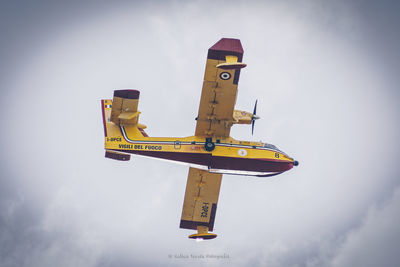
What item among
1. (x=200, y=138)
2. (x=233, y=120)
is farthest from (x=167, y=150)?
(x=233, y=120)

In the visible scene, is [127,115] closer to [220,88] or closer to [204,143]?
[204,143]

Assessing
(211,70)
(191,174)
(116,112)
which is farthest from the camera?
(191,174)

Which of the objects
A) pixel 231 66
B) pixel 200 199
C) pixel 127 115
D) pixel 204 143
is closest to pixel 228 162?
pixel 204 143

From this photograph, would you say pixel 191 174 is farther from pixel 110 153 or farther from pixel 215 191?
pixel 110 153

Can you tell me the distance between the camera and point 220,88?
2839 cm

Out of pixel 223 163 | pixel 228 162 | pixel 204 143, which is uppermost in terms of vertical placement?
pixel 204 143

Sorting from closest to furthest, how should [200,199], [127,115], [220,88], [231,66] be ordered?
1. [231,66]
2. [220,88]
3. [127,115]
4. [200,199]

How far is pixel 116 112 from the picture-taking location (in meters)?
29.7

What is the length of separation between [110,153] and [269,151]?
943cm

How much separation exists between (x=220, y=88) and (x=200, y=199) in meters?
9.48

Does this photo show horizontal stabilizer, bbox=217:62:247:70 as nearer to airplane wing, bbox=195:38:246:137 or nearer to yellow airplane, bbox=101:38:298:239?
airplane wing, bbox=195:38:246:137

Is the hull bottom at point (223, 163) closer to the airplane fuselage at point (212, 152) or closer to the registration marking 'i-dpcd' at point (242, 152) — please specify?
the airplane fuselage at point (212, 152)

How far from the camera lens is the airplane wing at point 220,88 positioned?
2738 cm

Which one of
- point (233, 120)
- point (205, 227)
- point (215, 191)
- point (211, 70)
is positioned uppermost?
point (211, 70)
